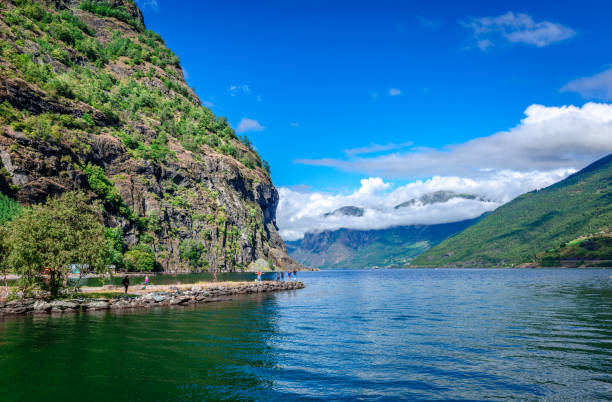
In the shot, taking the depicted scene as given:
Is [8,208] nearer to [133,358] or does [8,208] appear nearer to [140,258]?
[140,258]

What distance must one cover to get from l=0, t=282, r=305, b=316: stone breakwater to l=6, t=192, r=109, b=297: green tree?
298 centimetres

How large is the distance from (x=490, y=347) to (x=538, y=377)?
7.58 m

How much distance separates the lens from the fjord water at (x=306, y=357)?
19.2 meters

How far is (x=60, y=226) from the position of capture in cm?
4800

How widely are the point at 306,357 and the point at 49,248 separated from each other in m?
37.7

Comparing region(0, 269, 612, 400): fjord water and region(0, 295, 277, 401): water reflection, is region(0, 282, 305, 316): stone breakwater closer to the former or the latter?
region(0, 269, 612, 400): fjord water

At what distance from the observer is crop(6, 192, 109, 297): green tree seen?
146 feet

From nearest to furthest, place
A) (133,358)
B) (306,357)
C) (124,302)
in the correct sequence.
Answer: (133,358) → (306,357) → (124,302)

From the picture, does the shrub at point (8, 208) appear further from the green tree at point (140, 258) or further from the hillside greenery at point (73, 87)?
the green tree at point (140, 258)

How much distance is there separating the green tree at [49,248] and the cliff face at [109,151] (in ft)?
180

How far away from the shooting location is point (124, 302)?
52.0 metres

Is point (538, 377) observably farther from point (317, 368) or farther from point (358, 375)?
point (317, 368)

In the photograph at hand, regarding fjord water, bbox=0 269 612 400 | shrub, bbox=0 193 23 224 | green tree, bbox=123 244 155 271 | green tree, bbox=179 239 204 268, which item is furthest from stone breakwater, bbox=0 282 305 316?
green tree, bbox=179 239 204 268

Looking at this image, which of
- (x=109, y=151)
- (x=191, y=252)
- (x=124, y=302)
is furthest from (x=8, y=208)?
(x=191, y=252)
